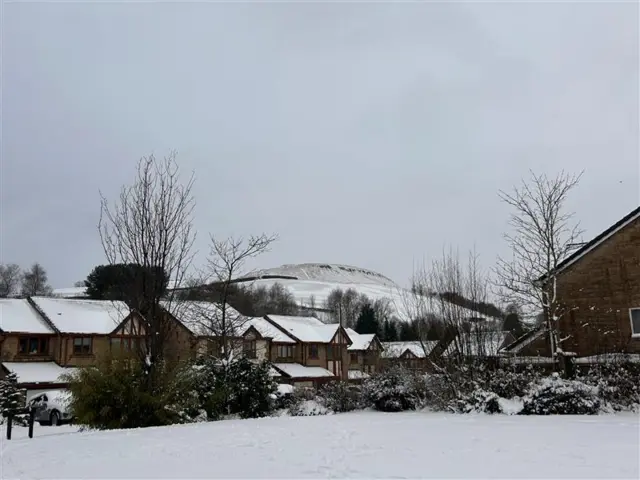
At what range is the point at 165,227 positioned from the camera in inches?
624

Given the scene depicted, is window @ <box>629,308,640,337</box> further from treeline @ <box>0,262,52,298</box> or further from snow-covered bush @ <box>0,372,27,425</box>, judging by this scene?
treeline @ <box>0,262,52,298</box>

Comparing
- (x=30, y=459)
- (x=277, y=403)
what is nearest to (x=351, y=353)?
(x=277, y=403)

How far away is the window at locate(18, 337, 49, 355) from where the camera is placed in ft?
122

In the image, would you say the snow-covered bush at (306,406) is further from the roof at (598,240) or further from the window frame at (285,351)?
the window frame at (285,351)

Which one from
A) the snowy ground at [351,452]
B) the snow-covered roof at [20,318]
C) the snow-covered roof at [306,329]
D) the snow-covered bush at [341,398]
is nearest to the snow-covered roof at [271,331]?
the snow-covered roof at [306,329]

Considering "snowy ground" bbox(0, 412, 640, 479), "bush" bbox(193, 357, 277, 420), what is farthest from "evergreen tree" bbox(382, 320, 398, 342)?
"snowy ground" bbox(0, 412, 640, 479)

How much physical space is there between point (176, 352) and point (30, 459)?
292 inches

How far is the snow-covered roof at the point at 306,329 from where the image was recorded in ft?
170

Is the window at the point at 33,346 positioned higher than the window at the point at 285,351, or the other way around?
the window at the point at 33,346

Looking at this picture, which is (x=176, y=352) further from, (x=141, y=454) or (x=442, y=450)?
(x=442, y=450)

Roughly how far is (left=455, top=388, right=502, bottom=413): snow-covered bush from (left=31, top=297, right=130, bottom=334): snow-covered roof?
28.1 metres

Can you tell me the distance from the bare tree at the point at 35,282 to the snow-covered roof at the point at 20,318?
48623 mm

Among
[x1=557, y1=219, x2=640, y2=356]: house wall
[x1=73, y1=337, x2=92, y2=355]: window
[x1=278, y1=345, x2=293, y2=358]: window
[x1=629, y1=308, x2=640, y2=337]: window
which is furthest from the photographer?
[x1=278, y1=345, x2=293, y2=358]: window

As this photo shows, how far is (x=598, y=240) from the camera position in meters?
20.1
